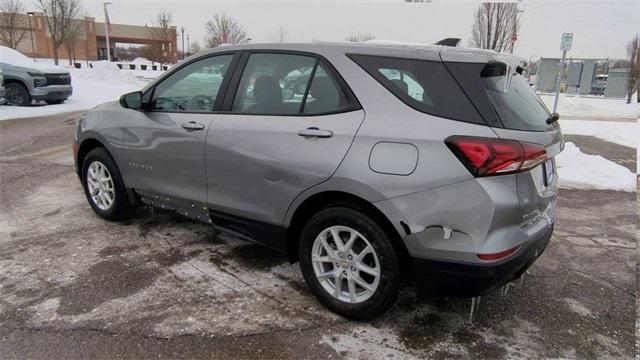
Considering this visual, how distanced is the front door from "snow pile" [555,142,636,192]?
515cm

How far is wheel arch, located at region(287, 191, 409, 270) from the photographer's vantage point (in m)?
2.75

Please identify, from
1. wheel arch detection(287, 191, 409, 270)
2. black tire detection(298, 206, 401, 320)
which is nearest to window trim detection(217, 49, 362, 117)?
wheel arch detection(287, 191, 409, 270)

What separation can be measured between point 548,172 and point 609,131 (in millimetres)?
11491

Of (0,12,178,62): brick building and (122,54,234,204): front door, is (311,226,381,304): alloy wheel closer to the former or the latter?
(122,54,234,204): front door

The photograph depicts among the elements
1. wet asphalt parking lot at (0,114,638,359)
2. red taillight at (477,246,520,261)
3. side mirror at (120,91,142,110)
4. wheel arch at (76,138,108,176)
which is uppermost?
side mirror at (120,91,142,110)

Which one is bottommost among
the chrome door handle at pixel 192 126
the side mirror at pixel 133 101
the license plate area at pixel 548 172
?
the license plate area at pixel 548 172

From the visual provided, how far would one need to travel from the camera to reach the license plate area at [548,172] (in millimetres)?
2781

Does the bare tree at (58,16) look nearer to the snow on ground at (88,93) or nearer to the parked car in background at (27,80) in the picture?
the snow on ground at (88,93)

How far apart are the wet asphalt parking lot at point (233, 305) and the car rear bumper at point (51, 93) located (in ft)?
33.9

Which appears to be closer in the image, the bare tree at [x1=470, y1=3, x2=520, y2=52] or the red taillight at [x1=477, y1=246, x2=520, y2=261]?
the red taillight at [x1=477, y1=246, x2=520, y2=261]

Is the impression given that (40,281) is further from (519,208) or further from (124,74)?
(124,74)

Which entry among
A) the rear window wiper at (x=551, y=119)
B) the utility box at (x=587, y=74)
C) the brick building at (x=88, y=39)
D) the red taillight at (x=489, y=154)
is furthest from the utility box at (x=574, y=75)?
the brick building at (x=88, y=39)

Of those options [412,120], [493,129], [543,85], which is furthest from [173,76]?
[543,85]

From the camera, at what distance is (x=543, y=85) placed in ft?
101
